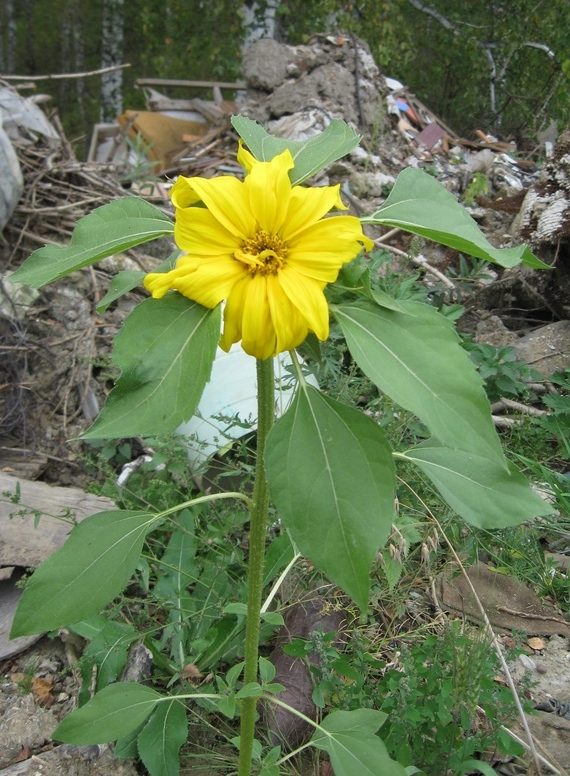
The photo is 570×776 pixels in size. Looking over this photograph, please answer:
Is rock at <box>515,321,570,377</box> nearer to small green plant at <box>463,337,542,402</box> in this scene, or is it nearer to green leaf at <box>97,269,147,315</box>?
small green plant at <box>463,337,542,402</box>

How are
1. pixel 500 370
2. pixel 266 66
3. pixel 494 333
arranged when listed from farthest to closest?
pixel 266 66
pixel 494 333
pixel 500 370

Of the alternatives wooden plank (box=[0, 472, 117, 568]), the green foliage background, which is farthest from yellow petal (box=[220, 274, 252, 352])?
the green foliage background

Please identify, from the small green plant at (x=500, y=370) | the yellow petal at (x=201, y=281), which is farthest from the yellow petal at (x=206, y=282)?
the small green plant at (x=500, y=370)

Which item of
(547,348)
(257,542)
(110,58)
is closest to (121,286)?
(257,542)

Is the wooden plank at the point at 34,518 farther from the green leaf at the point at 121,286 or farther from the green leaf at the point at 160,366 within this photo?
the green leaf at the point at 160,366

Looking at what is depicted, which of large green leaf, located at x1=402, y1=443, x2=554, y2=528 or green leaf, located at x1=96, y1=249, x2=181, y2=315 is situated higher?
green leaf, located at x1=96, y1=249, x2=181, y2=315

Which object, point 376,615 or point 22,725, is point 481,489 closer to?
point 376,615
